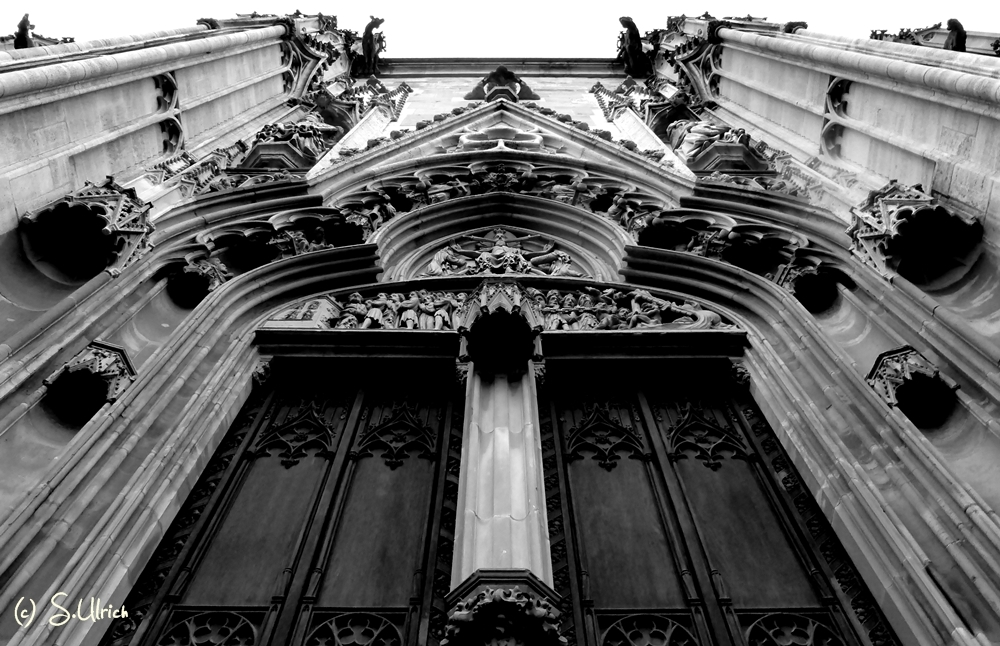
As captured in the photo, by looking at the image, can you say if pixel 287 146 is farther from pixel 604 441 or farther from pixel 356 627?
pixel 356 627

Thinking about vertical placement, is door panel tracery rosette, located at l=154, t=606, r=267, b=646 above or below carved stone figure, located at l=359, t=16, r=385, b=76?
below

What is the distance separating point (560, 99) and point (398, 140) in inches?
331

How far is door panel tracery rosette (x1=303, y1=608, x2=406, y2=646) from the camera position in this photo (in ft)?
17.9

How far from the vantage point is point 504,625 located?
4.59m

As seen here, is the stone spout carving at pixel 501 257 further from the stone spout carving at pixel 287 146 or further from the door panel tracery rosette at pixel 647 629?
the door panel tracery rosette at pixel 647 629

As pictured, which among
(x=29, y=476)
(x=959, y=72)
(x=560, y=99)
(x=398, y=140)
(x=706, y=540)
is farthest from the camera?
(x=560, y=99)

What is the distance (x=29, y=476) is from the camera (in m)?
5.79

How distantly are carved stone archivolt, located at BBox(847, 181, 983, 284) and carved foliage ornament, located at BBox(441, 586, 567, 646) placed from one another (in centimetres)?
450

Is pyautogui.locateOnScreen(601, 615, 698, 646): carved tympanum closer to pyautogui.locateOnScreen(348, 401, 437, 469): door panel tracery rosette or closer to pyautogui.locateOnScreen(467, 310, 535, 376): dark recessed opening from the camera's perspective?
pyautogui.locateOnScreen(348, 401, 437, 469): door panel tracery rosette

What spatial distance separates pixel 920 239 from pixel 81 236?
739cm

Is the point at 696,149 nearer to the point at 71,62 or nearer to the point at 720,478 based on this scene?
the point at 720,478

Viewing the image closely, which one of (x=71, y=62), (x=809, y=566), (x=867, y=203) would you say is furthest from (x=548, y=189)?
(x=809, y=566)
